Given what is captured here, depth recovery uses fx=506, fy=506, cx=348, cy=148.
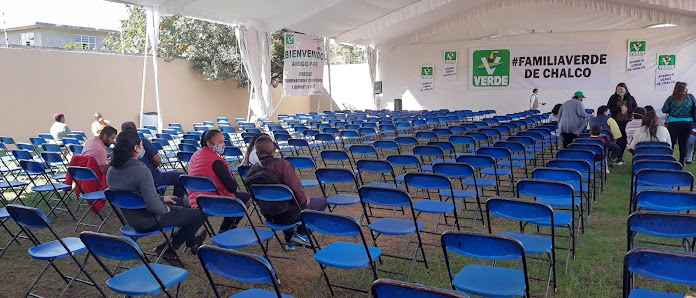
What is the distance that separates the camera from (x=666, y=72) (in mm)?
15711

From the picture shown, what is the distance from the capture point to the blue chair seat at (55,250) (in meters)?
3.04

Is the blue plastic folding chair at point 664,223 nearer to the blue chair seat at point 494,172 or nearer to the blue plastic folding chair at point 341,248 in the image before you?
the blue plastic folding chair at point 341,248

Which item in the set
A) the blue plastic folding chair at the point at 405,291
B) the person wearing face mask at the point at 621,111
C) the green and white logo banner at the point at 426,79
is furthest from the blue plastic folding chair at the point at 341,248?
the green and white logo banner at the point at 426,79

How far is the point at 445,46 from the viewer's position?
19.2m

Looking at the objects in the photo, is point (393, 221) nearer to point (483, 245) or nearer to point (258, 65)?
point (483, 245)

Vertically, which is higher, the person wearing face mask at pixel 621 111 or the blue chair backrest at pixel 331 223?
the person wearing face mask at pixel 621 111

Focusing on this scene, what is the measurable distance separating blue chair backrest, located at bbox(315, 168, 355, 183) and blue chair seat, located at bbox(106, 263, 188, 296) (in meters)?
1.95

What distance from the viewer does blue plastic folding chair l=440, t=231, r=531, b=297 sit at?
245 cm

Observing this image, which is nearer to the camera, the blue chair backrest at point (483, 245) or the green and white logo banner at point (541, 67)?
the blue chair backrest at point (483, 245)

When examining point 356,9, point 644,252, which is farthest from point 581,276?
point 356,9

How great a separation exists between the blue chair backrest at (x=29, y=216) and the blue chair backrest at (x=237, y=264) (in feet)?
4.00

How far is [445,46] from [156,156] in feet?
50.8

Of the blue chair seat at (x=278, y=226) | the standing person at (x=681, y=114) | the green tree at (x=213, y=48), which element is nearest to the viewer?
the blue chair seat at (x=278, y=226)

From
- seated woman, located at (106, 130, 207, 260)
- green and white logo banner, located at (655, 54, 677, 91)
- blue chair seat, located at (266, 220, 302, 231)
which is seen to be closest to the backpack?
blue chair seat, located at (266, 220, 302, 231)
